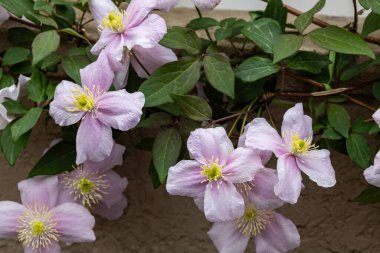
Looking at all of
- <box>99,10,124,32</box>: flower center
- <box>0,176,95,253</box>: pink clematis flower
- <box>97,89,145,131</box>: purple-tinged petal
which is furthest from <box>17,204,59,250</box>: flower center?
<box>99,10,124,32</box>: flower center

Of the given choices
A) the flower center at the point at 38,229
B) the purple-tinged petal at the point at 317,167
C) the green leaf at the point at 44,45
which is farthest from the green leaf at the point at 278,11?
the flower center at the point at 38,229

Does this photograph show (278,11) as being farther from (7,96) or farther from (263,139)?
(7,96)

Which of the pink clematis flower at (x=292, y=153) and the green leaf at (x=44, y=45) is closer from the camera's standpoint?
the pink clematis flower at (x=292, y=153)

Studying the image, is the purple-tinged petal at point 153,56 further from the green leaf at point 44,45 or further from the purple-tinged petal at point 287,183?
the purple-tinged petal at point 287,183

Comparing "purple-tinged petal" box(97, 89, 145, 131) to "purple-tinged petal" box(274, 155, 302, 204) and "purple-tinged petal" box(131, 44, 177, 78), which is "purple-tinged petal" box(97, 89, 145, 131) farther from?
"purple-tinged petal" box(274, 155, 302, 204)

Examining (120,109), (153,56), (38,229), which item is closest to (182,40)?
(153,56)

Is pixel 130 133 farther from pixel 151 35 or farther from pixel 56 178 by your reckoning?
pixel 151 35
